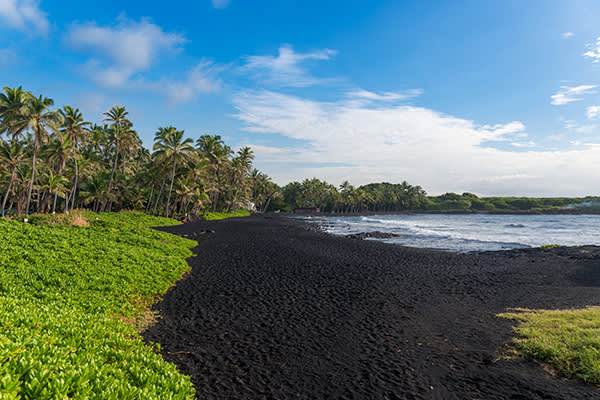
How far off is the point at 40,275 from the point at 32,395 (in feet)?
26.9

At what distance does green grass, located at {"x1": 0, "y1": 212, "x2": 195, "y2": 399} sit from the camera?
146 inches

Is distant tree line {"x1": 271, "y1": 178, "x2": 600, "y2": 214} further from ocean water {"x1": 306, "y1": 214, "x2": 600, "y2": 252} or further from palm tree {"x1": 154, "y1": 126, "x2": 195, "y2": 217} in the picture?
palm tree {"x1": 154, "y1": 126, "x2": 195, "y2": 217}

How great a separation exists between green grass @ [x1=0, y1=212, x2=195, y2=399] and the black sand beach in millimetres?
1272

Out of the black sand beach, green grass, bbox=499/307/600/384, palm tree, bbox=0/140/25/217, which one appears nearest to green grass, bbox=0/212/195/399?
the black sand beach

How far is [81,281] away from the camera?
9.75 metres

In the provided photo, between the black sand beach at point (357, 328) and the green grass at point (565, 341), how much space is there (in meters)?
0.41

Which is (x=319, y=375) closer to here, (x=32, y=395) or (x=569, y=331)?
(x=32, y=395)

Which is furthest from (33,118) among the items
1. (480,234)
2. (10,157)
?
(480,234)

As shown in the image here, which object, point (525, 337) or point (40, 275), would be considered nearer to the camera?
point (525, 337)

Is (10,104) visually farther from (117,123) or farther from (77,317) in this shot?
(77,317)

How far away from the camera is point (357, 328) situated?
9531 mm

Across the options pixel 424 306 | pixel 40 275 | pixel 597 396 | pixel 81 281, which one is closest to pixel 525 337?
pixel 597 396

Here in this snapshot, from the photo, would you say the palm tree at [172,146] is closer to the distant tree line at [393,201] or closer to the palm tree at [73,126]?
the palm tree at [73,126]

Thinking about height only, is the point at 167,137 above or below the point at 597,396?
above
